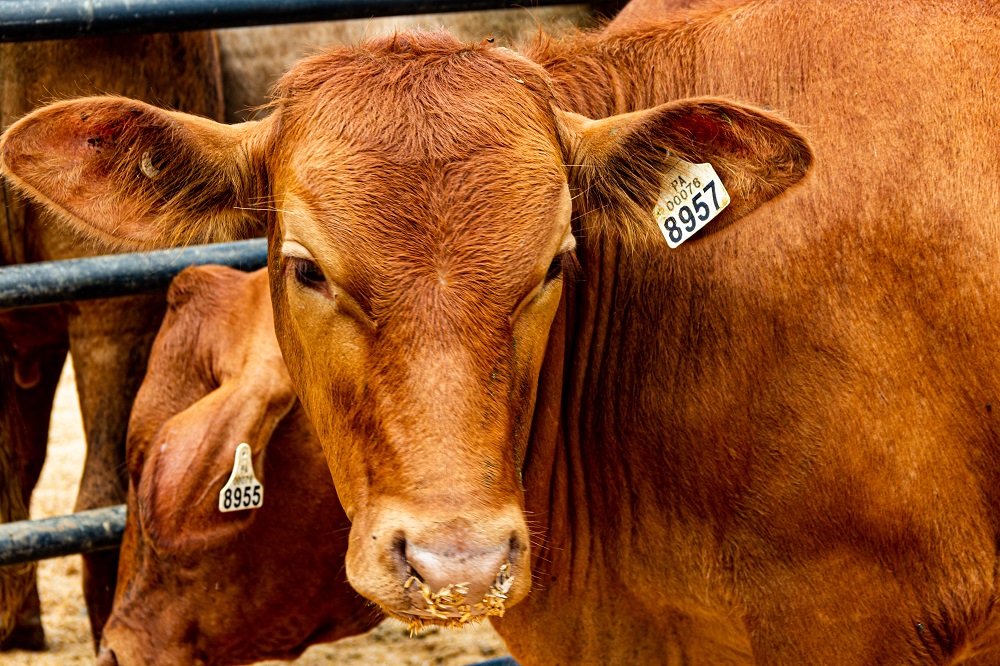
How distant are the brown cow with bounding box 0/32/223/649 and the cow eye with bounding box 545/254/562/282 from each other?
229 centimetres

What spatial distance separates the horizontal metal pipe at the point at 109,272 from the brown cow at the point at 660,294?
828 millimetres

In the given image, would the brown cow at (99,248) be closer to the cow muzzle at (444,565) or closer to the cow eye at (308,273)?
the cow eye at (308,273)

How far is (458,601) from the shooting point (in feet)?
6.86

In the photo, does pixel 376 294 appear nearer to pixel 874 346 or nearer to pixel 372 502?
pixel 372 502

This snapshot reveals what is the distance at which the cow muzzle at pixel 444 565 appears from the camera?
209 centimetres

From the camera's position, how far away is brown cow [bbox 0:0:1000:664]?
89.7 inches

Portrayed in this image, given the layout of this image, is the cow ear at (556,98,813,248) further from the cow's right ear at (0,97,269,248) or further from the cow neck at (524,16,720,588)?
the cow's right ear at (0,97,269,248)

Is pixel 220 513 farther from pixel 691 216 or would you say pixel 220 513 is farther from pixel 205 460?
pixel 691 216

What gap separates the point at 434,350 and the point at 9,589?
3001 mm

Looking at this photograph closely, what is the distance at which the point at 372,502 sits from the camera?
2.28 m

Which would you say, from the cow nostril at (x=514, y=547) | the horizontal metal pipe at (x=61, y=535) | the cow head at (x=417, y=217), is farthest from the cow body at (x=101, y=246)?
the cow nostril at (x=514, y=547)

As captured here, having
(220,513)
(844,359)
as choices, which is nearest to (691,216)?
(844,359)

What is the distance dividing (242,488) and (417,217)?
1377mm

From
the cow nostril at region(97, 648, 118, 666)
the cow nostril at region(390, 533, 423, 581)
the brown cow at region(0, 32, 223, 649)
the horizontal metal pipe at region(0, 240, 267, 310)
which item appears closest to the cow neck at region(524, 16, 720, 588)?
the cow nostril at region(390, 533, 423, 581)
